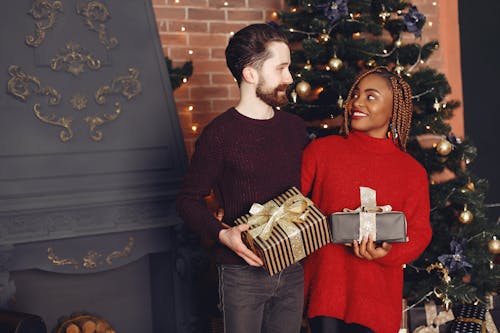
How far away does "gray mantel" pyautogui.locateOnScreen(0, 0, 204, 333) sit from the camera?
2.80m

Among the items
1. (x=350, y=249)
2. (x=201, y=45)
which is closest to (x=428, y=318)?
(x=350, y=249)

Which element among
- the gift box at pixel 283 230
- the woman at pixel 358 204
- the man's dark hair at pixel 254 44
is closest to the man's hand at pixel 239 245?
the gift box at pixel 283 230

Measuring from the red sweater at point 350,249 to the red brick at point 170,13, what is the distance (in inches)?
69.8

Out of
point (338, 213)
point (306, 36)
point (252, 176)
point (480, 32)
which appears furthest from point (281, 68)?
point (480, 32)

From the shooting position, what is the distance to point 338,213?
2.29 m

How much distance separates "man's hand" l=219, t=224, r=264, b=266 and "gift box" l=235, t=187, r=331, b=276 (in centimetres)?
2

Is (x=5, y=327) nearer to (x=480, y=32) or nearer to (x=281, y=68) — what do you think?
(x=281, y=68)

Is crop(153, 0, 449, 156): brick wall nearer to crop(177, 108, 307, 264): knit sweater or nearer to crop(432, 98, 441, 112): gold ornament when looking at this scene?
crop(432, 98, 441, 112): gold ornament

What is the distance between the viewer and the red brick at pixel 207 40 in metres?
4.04

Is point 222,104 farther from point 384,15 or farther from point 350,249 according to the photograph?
point 350,249

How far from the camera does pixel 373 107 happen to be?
2580 mm

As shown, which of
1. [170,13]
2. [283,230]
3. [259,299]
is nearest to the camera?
[283,230]

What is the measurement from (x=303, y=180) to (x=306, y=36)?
121cm

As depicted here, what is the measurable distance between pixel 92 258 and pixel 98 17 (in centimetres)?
109
